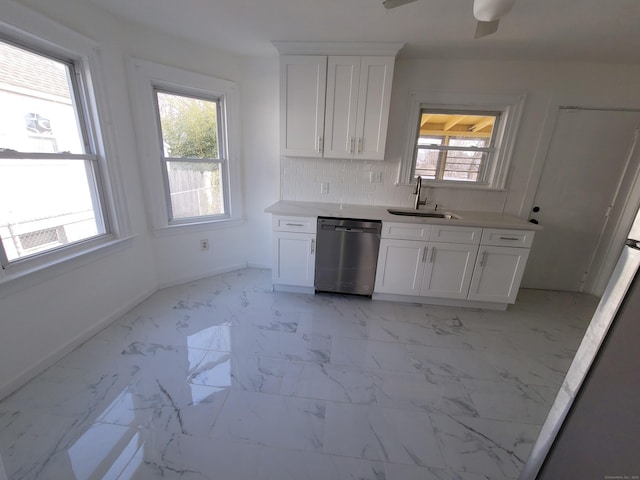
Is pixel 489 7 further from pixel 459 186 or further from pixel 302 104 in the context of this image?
pixel 459 186

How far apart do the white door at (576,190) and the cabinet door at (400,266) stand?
1622 millimetres

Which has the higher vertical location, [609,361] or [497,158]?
[497,158]

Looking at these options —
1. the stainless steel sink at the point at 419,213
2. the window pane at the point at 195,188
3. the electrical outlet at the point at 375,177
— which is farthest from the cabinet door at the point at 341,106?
the window pane at the point at 195,188

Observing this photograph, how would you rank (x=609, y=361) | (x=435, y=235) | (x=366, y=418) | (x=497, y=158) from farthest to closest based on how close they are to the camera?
(x=497, y=158) < (x=435, y=235) < (x=366, y=418) < (x=609, y=361)

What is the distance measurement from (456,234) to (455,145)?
1098mm

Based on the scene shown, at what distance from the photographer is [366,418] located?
1434mm

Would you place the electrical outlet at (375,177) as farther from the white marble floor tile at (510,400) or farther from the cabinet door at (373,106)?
the white marble floor tile at (510,400)

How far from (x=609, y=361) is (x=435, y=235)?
72.1 inches

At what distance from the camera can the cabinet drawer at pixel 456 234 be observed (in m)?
2.38

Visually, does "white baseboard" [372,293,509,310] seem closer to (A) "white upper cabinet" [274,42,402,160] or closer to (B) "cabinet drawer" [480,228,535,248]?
(B) "cabinet drawer" [480,228,535,248]

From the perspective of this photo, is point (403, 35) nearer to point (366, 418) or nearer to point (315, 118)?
point (315, 118)

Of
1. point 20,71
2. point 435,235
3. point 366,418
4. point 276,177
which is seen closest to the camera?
point 366,418

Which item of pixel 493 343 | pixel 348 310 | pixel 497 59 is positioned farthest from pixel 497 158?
pixel 348 310

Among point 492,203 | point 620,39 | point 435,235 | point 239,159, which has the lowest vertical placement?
point 435,235
